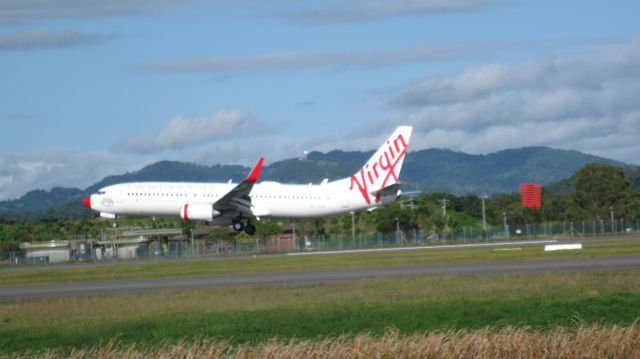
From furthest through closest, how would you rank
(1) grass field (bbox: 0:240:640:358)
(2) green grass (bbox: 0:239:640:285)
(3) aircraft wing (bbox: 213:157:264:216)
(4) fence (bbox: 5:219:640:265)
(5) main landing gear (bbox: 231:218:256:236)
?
(4) fence (bbox: 5:219:640:265), (5) main landing gear (bbox: 231:218:256:236), (3) aircraft wing (bbox: 213:157:264:216), (2) green grass (bbox: 0:239:640:285), (1) grass field (bbox: 0:240:640:358)

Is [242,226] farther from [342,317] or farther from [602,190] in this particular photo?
[602,190]

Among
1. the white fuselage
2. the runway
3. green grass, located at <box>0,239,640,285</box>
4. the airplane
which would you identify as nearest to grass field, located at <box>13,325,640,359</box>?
the runway

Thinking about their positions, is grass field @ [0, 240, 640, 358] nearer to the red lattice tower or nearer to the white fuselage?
the white fuselage

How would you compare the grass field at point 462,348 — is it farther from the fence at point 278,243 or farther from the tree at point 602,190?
the tree at point 602,190

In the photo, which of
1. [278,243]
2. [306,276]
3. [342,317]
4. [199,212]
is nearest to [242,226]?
[199,212]

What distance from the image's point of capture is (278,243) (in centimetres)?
7350

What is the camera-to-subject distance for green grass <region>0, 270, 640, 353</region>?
2459 centimetres

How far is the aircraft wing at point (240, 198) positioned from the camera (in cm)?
6675

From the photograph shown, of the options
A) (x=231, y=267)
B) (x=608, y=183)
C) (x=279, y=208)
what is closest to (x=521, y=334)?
→ (x=231, y=267)

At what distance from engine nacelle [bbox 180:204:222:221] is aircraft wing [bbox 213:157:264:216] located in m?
0.44

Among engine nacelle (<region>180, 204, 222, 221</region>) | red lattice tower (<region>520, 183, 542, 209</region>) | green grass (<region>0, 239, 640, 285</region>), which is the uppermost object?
red lattice tower (<region>520, 183, 542, 209</region>)

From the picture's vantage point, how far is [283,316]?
2650 cm

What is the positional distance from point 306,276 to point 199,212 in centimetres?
2804

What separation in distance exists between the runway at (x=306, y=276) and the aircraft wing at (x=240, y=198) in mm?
23069
